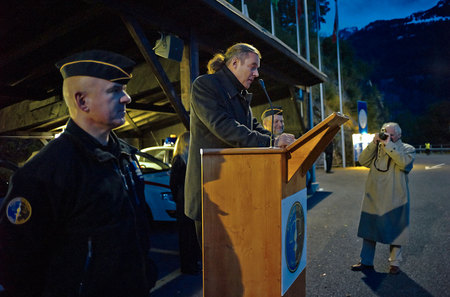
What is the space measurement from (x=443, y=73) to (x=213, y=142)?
143551mm

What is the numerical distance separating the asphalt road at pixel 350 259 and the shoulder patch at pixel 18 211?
2.61 metres

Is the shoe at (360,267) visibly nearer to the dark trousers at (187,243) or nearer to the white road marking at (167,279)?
the dark trousers at (187,243)

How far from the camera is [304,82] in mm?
10281

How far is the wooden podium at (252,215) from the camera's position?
5.38 ft

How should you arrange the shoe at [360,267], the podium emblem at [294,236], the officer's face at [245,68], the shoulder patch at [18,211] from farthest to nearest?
the shoe at [360,267] < the officer's face at [245,68] < the podium emblem at [294,236] < the shoulder patch at [18,211]

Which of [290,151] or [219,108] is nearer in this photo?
[290,151]

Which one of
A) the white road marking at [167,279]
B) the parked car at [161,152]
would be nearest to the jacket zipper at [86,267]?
the white road marking at [167,279]

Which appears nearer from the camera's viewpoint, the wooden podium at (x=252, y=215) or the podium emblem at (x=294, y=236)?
the wooden podium at (x=252, y=215)

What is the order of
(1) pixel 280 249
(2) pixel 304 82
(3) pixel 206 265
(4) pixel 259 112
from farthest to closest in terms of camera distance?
(4) pixel 259 112
(2) pixel 304 82
(3) pixel 206 265
(1) pixel 280 249

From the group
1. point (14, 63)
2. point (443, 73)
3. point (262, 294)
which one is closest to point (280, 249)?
point (262, 294)

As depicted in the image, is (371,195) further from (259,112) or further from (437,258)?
(259,112)

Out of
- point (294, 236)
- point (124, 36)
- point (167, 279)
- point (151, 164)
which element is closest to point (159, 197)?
point (151, 164)

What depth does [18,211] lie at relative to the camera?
3.25 ft

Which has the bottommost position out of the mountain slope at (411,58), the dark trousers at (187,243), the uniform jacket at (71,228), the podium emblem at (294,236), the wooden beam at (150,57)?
the dark trousers at (187,243)
